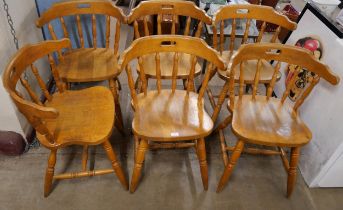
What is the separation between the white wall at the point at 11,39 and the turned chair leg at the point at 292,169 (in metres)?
1.57

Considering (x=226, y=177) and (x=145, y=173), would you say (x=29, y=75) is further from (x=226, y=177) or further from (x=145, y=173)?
(x=226, y=177)

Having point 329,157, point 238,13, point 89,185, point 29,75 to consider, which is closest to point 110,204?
point 89,185

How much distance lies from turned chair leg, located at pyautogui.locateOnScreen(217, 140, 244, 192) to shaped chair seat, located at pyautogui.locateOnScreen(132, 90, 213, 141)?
19 centimetres

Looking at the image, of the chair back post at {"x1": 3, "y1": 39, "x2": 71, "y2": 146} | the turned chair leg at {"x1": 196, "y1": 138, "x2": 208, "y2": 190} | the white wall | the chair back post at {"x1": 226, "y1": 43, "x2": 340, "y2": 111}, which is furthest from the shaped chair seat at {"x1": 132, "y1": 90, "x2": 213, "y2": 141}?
the white wall

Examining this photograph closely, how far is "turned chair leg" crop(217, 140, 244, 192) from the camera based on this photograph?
1.32m

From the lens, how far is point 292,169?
4.55 ft

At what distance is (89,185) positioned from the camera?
1491mm

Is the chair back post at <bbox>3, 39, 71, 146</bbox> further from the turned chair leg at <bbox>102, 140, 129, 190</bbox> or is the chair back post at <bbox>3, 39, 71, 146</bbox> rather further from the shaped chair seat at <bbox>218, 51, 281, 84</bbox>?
the shaped chair seat at <bbox>218, 51, 281, 84</bbox>

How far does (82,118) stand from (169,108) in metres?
0.44

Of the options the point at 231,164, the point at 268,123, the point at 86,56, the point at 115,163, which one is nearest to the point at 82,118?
the point at 115,163

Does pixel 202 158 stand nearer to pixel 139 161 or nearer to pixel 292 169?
pixel 139 161

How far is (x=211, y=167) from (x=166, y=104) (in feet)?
1.80

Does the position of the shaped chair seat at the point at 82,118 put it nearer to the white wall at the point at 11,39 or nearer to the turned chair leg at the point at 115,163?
the turned chair leg at the point at 115,163

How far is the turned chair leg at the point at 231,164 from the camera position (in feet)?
4.32
